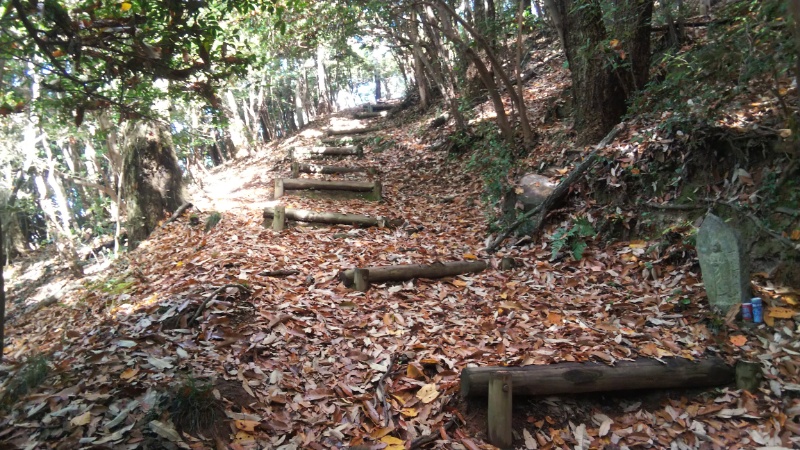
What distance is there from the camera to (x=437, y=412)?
11.8 feet

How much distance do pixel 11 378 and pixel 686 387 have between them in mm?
5368

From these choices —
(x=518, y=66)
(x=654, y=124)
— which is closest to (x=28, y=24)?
(x=654, y=124)

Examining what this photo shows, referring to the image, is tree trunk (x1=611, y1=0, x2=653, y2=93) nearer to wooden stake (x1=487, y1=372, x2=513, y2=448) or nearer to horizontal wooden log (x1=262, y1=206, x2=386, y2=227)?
horizontal wooden log (x1=262, y1=206, x2=386, y2=227)

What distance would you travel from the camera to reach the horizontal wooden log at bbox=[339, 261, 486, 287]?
5527 mm

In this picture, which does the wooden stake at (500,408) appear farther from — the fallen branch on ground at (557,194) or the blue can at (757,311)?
the fallen branch on ground at (557,194)

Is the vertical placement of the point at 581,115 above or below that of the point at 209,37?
below

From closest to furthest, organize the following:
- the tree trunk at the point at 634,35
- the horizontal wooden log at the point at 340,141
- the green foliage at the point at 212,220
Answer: the tree trunk at the point at 634,35
the green foliage at the point at 212,220
the horizontal wooden log at the point at 340,141

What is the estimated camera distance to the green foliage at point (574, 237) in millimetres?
5867

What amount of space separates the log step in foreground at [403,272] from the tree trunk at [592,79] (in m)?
3.10

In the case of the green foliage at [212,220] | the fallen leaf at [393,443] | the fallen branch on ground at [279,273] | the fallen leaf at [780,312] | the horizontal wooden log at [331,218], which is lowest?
the fallen leaf at [393,443]

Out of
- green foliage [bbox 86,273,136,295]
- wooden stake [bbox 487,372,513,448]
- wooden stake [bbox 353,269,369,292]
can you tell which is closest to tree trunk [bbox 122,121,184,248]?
green foliage [bbox 86,273,136,295]

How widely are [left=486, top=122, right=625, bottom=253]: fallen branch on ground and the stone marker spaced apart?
231 cm

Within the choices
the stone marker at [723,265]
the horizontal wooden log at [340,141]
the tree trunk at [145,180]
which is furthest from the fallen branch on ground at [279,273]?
the horizontal wooden log at [340,141]

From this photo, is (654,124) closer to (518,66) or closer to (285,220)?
(518,66)
